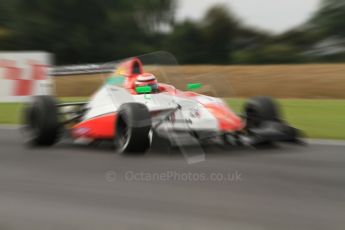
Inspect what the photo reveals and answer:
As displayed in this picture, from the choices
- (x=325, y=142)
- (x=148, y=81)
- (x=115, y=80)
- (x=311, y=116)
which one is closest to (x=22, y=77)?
(x=311, y=116)

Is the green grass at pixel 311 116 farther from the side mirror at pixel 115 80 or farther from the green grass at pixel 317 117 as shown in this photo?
the side mirror at pixel 115 80

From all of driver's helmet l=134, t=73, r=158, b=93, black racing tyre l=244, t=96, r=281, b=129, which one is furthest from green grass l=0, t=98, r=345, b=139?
driver's helmet l=134, t=73, r=158, b=93

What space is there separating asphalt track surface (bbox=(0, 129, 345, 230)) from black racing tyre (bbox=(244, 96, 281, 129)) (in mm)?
387

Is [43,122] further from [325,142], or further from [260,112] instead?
[325,142]

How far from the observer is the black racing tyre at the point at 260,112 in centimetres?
700

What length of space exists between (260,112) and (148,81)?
1379 millimetres

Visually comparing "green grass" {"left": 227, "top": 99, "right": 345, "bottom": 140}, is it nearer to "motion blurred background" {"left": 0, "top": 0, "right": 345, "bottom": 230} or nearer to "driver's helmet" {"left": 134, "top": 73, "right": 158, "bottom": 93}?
"motion blurred background" {"left": 0, "top": 0, "right": 345, "bottom": 230}

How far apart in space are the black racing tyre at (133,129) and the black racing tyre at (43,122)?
1055 millimetres

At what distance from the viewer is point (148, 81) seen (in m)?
6.90

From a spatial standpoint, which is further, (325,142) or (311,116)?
(311,116)

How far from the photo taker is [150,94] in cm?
682

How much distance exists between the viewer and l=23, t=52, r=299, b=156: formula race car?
6293mm

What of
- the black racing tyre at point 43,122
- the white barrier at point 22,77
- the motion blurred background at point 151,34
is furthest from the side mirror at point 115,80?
the motion blurred background at point 151,34

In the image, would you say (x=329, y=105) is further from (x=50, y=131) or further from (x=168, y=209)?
(x=168, y=209)
